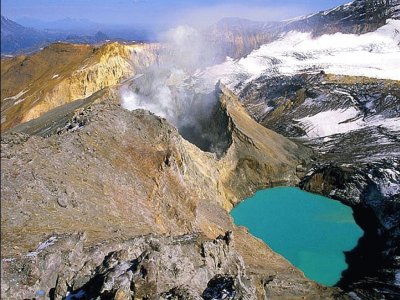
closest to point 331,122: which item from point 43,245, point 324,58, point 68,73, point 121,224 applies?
point 68,73

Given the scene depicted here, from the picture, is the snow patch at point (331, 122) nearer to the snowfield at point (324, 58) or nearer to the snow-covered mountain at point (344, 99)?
the snow-covered mountain at point (344, 99)

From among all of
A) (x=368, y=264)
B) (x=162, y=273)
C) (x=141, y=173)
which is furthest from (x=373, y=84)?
(x=162, y=273)

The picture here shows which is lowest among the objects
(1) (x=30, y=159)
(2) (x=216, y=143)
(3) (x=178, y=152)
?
(2) (x=216, y=143)

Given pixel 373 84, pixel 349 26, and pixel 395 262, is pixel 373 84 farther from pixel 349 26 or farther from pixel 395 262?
pixel 349 26

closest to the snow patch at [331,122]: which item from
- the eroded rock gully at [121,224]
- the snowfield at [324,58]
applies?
the eroded rock gully at [121,224]

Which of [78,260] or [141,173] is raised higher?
[78,260]

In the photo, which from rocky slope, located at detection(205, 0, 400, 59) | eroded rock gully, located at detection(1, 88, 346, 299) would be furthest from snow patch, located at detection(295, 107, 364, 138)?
rocky slope, located at detection(205, 0, 400, 59)

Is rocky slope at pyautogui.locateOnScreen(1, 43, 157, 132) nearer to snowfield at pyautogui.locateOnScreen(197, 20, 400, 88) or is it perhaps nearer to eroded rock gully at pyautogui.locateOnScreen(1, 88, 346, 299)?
eroded rock gully at pyautogui.locateOnScreen(1, 88, 346, 299)
